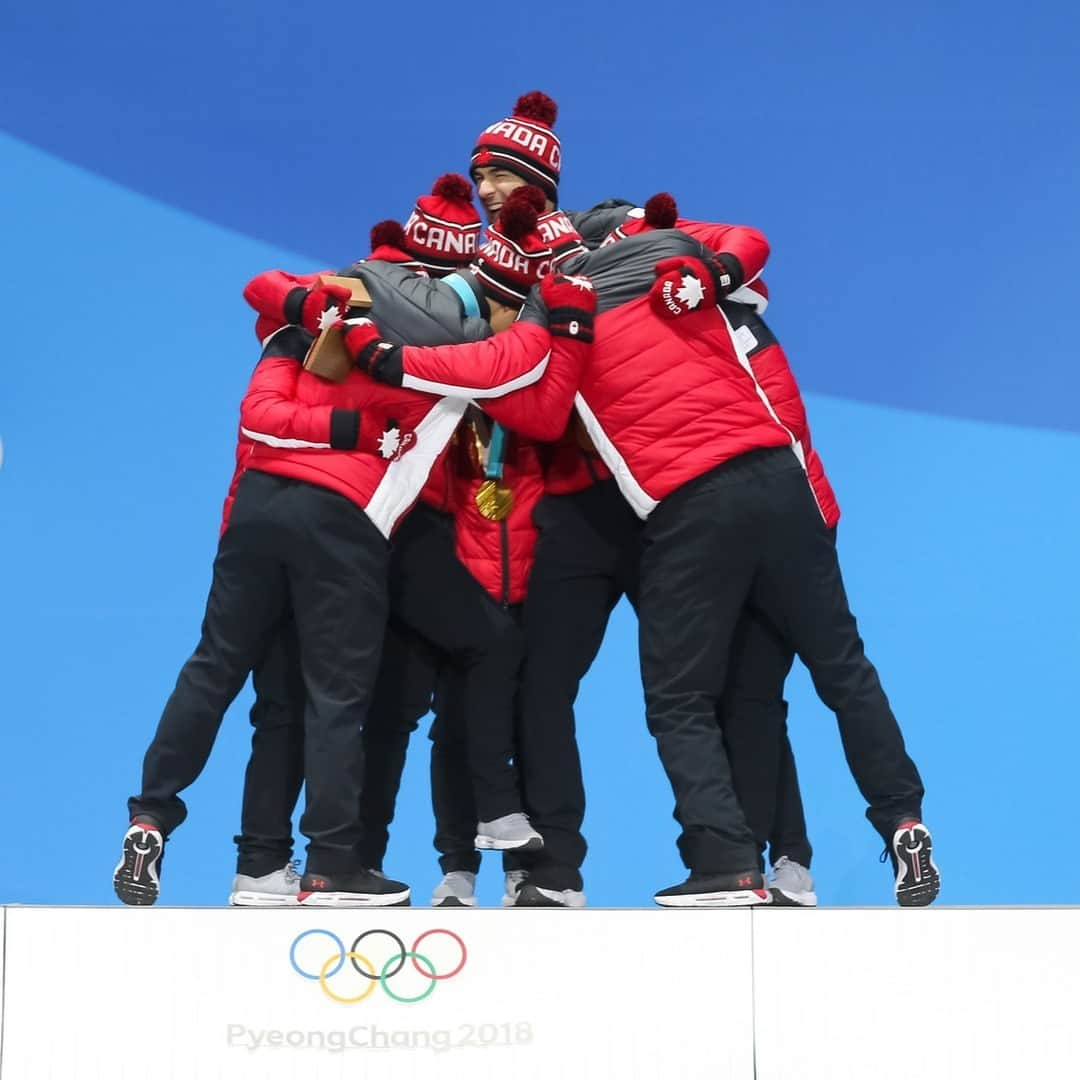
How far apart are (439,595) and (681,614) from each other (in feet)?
1.53

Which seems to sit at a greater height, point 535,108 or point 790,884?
point 535,108

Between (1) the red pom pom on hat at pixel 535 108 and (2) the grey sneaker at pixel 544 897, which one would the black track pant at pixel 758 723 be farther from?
(1) the red pom pom on hat at pixel 535 108

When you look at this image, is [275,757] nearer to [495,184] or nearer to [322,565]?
[322,565]

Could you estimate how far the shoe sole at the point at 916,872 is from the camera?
101 inches

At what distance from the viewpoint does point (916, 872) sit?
2578 mm

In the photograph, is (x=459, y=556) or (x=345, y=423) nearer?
(x=345, y=423)

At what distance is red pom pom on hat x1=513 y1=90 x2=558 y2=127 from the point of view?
10.4ft

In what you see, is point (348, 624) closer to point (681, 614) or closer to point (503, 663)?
point (503, 663)

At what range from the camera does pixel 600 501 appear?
2930 mm

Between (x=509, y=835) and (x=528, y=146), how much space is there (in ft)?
4.57

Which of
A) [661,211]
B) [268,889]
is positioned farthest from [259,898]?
[661,211]
